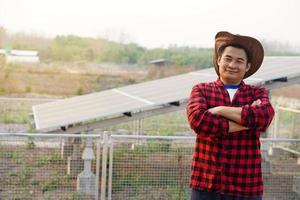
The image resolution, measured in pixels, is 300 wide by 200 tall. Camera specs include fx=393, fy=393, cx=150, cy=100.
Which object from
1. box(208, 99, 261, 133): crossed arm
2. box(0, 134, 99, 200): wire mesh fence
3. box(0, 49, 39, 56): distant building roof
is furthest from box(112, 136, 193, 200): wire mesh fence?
box(0, 49, 39, 56): distant building roof

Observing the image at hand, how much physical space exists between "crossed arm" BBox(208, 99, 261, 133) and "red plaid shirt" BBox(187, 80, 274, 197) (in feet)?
0.09

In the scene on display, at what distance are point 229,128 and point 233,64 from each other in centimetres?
41

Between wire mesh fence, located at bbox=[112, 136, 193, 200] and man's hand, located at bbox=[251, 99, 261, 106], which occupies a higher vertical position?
man's hand, located at bbox=[251, 99, 261, 106]

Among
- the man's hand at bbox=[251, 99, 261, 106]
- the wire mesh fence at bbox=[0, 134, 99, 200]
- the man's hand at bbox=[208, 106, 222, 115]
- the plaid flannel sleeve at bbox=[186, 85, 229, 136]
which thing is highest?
the man's hand at bbox=[251, 99, 261, 106]

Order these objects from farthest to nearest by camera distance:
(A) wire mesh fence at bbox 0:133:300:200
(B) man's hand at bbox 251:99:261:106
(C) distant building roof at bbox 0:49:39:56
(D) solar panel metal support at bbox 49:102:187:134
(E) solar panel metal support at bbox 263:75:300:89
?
(C) distant building roof at bbox 0:49:39:56 → (E) solar panel metal support at bbox 263:75:300:89 → (D) solar panel metal support at bbox 49:102:187:134 → (A) wire mesh fence at bbox 0:133:300:200 → (B) man's hand at bbox 251:99:261:106

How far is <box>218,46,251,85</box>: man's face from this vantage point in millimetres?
2498

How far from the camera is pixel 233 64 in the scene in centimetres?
249

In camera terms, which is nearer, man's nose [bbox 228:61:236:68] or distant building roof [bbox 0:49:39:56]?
man's nose [bbox 228:61:236:68]

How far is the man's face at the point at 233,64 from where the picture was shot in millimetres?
2498

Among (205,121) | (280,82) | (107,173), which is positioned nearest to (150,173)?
(107,173)

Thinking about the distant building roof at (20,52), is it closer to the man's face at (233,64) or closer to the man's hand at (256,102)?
the man's face at (233,64)

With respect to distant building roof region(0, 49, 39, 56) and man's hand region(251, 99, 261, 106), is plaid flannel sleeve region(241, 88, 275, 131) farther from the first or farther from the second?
distant building roof region(0, 49, 39, 56)

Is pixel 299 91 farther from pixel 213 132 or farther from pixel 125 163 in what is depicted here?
pixel 213 132

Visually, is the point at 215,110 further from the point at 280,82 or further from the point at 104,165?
the point at 280,82
